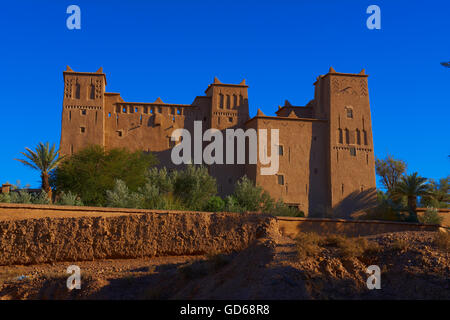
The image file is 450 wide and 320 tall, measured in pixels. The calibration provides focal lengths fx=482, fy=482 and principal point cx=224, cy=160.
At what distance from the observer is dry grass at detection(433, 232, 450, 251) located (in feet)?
27.8

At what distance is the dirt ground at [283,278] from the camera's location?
20.9 feet

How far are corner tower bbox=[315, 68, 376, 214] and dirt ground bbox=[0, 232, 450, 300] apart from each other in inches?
947

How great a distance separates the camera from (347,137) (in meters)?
33.5

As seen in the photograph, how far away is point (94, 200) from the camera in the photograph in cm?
2534

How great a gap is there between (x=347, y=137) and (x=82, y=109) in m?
18.5

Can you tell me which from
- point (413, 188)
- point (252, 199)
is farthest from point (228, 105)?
point (413, 188)

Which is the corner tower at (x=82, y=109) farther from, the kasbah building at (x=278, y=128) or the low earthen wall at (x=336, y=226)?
the low earthen wall at (x=336, y=226)

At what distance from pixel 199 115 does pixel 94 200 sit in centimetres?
1215

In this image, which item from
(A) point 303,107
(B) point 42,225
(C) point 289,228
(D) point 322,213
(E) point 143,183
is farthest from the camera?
(A) point 303,107

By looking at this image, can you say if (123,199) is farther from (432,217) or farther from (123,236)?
(432,217)

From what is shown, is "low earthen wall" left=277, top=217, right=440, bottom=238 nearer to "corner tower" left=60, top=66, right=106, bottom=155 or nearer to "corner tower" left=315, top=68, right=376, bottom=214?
"corner tower" left=315, top=68, right=376, bottom=214
